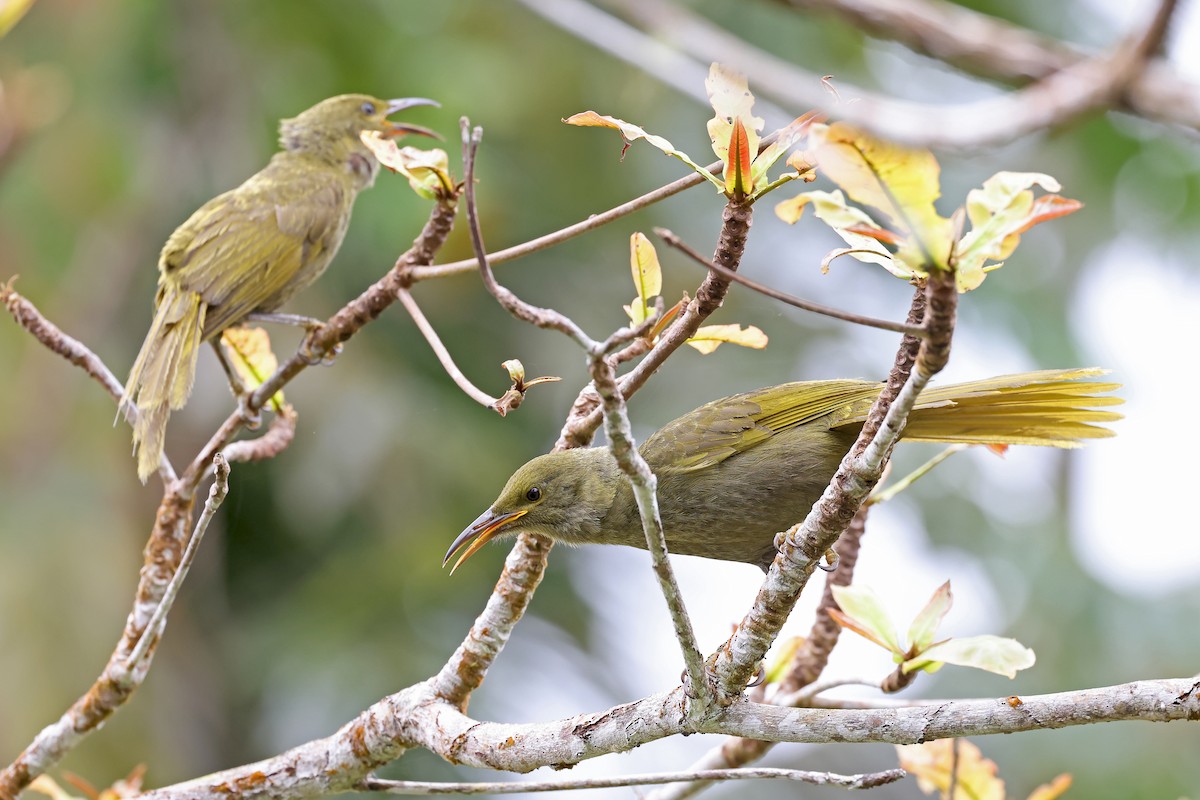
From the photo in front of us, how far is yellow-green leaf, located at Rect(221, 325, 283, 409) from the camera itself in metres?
3.48

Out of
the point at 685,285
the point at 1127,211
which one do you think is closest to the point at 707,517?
the point at 685,285

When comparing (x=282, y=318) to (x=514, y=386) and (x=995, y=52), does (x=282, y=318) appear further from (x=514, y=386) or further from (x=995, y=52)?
(x=995, y=52)

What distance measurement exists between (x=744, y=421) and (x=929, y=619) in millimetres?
1217

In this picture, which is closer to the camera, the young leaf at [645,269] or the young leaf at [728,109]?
the young leaf at [728,109]

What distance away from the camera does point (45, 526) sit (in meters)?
8.57

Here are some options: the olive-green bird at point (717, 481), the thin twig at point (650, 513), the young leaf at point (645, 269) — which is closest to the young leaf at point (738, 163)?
the young leaf at point (645, 269)

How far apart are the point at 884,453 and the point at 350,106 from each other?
417cm

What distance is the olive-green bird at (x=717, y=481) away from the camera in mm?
Answer: 3439

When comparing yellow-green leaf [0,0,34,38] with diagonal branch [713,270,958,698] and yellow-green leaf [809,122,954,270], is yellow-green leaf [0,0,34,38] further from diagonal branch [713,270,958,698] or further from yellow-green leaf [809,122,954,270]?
diagonal branch [713,270,958,698]

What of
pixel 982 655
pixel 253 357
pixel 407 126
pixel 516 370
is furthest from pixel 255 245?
pixel 982 655

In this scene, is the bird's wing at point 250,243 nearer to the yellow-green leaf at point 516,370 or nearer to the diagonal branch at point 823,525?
the yellow-green leaf at point 516,370

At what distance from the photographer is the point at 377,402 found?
9375mm

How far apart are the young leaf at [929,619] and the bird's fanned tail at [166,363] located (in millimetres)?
2115

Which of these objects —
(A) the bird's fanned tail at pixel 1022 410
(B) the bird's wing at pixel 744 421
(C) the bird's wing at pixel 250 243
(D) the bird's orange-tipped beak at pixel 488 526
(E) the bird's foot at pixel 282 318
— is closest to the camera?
(A) the bird's fanned tail at pixel 1022 410
